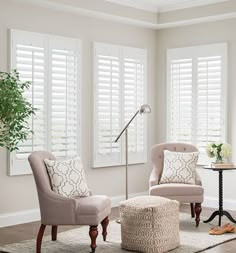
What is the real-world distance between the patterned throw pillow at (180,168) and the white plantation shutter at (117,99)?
112cm

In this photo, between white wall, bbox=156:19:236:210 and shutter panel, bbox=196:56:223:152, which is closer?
white wall, bbox=156:19:236:210

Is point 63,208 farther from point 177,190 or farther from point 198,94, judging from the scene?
point 198,94

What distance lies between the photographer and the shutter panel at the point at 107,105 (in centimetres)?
736

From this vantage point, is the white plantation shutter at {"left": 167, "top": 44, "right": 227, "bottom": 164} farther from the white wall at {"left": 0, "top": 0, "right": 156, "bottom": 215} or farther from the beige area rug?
the beige area rug

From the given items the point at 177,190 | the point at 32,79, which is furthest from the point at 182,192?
the point at 32,79

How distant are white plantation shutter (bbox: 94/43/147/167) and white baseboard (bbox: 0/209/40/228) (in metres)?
1.15

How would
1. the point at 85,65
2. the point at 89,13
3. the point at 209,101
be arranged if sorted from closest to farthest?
the point at 89,13 < the point at 85,65 < the point at 209,101

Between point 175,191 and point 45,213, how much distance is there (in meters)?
1.73

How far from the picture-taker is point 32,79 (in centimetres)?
650

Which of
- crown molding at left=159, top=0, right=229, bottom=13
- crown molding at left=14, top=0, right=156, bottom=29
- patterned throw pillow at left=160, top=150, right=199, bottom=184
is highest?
crown molding at left=159, top=0, right=229, bottom=13

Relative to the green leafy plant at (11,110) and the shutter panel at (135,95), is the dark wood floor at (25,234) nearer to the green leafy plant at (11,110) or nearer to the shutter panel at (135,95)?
the green leafy plant at (11,110)

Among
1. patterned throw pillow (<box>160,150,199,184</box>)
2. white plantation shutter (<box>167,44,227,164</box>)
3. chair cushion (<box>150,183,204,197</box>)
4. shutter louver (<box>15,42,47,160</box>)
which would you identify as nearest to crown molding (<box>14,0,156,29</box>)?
shutter louver (<box>15,42,47,160</box>)

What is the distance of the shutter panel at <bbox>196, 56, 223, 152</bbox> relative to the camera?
750 centimetres

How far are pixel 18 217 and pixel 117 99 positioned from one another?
86.9 inches
